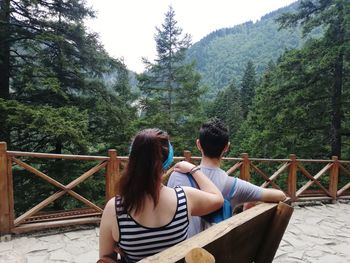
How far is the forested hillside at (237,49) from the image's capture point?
83.6m

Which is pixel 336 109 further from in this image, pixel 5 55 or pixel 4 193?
pixel 5 55

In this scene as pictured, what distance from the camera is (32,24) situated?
395 inches

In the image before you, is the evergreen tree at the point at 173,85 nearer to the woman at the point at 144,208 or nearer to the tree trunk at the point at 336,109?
the tree trunk at the point at 336,109

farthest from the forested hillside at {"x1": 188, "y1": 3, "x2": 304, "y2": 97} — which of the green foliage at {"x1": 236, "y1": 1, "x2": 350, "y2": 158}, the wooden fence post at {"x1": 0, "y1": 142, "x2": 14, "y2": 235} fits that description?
the wooden fence post at {"x1": 0, "y1": 142, "x2": 14, "y2": 235}

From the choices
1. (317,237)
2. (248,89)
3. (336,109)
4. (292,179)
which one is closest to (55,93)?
(292,179)

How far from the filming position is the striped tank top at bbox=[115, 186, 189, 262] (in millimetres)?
1215

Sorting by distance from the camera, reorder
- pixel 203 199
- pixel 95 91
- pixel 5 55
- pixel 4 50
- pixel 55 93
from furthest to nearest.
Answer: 1. pixel 95 91
2. pixel 55 93
3. pixel 5 55
4. pixel 4 50
5. pixel 203 199

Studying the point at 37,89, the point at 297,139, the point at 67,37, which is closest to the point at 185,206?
the point at 37,89

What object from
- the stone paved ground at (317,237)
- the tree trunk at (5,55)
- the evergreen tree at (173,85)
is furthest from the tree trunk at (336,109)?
the tree trunk at (5,55)

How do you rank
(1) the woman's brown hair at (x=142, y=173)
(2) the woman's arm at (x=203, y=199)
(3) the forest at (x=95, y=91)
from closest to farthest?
1. (1) the woman's brown hair at (x=142, y=173)
2. (2) the woman's arm at (x=203, y=199)
3. (3) the forest at (x=95, y=91)

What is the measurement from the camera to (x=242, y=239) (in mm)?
1170

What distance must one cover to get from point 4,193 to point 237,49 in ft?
361

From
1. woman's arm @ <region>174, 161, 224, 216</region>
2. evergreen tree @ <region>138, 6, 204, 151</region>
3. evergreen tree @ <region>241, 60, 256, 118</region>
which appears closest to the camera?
woman's arm @ <region>174, 161, 224, 216</region>

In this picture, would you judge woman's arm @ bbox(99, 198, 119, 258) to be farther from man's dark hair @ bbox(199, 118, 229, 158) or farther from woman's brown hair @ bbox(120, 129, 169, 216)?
man's dark hair @ bbox(199, 118, 229, 158)
